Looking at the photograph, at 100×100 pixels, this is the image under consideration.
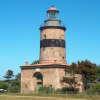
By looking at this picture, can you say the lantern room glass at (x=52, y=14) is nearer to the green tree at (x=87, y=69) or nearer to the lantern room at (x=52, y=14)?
the lantern room at (x=52, y=14)

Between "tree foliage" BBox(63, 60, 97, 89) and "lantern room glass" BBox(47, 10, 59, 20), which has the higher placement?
"lantern room glass" BBox(47, 10, 59, 20)

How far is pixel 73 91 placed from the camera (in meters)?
36.4

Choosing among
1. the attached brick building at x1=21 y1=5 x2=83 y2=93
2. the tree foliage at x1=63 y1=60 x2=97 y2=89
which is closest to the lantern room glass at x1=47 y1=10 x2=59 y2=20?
the attached brick building at x1=21 y1=5 x2=83 y2=93

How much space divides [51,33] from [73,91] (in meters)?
10.8

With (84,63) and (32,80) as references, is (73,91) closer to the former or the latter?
(84,63)

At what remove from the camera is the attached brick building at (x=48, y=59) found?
3959 cm

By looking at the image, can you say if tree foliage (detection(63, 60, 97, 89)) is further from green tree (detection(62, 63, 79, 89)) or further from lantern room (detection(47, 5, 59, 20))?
lantern room (detection(47, 5, 59, 20))

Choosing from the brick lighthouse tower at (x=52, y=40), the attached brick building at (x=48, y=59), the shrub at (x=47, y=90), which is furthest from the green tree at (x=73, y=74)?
the brick lighthouse tower at (x=52, y=40)

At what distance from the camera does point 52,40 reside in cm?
4153

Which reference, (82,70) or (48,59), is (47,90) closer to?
(82,70)

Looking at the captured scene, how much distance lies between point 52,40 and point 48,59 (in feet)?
10.6

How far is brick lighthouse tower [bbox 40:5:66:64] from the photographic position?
41.4 m

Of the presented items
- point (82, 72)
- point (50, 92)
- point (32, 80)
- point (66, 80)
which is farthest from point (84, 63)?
point (32, 80)

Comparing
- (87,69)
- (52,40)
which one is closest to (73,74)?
(87,69)
